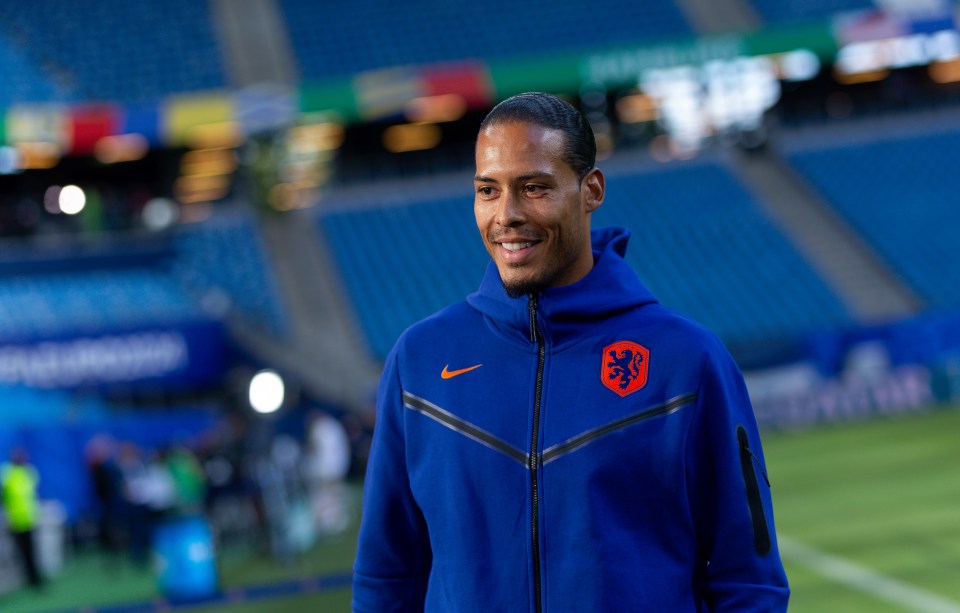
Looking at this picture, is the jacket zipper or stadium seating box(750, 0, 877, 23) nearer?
the jacket zipper

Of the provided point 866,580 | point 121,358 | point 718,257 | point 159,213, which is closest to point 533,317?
point 866,580

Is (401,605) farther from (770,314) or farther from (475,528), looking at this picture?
(770,314)

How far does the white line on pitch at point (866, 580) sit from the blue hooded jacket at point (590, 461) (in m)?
7.01

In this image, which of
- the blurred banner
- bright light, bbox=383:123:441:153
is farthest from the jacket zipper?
bright light, bbox=383:123:441:153

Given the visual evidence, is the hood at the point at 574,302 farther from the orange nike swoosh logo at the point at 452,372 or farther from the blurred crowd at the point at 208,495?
the blurred crowd at the point at 208,495

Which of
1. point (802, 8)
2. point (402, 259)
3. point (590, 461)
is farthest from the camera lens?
point (802, 8)

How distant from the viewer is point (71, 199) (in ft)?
108

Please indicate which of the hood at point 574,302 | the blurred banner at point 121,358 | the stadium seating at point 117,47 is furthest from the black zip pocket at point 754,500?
the stadium seating at point 117,47

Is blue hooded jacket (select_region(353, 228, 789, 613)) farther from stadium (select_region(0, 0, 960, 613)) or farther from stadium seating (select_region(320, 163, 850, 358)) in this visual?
stadium seating (select_region(320, 163, 850, 358))

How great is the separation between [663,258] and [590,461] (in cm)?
2624

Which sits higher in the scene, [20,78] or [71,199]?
[20,78]

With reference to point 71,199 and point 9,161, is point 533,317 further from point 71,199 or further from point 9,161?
point 71,199

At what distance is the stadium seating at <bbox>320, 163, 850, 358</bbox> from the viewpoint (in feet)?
86.8

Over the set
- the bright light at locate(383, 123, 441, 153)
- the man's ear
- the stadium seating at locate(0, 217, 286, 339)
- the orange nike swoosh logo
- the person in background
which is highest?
the bright light at locate(383, 123, 441, 153)
